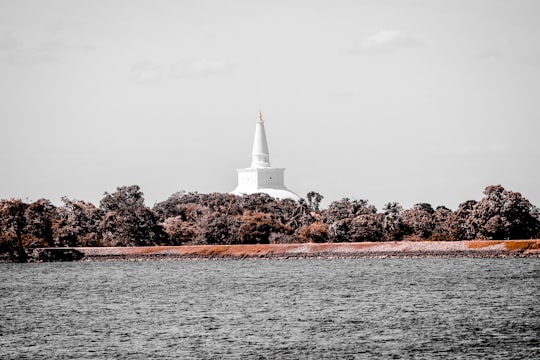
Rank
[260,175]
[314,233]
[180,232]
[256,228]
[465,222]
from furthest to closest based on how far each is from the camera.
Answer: [260,175], [180,232], [256,228], [314,233], [465,222]

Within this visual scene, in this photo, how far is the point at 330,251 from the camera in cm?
13200

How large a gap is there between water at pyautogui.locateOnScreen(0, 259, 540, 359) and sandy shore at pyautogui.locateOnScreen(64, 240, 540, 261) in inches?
269

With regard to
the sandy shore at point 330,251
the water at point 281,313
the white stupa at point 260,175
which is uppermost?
the white stupa at point 260,175

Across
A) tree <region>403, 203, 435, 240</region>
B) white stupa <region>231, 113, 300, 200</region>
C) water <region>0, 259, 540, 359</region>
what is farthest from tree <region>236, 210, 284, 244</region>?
white stupa <region>231, 113, 300, 200</region>

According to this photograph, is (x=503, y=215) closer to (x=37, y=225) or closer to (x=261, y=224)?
(x=261, y=224)

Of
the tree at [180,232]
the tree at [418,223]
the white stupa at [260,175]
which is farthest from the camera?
the white stupa at [260,175]

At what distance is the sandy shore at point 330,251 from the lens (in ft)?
387

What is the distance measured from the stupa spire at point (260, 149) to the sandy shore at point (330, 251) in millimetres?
59131

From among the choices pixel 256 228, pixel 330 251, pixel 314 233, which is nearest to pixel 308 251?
pixel 330 251

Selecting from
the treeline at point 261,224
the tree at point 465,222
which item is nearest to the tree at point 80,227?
the treeline at point 261,224

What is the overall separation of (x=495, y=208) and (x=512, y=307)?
2140 inches

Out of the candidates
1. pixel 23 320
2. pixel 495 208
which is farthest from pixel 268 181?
pixel 23 320

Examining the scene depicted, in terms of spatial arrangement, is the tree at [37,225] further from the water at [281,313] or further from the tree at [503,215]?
the tree at [503,215]

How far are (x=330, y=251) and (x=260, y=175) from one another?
61736 mm
